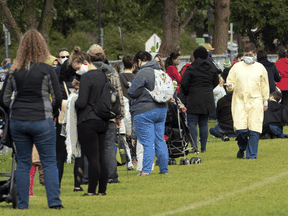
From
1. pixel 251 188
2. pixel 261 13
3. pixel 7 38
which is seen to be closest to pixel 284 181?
pixel 251 188

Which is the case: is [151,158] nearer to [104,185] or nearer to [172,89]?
[172,89]

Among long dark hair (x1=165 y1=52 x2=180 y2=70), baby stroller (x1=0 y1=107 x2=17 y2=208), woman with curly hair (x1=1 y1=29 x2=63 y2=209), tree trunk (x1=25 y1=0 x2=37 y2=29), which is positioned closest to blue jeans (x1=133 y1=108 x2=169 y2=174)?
baby stroller (x1=0 y1=107 x2=17 y2=208)

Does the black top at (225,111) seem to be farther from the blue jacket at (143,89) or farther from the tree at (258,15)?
the tree at (258,15)

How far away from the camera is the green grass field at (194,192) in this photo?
24.7ft

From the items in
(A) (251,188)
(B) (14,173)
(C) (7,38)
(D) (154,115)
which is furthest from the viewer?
(C) (7,38)

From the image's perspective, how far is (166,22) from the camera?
28562mm

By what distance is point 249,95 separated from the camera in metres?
12.5

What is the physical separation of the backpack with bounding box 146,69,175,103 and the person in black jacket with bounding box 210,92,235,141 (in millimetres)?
6342

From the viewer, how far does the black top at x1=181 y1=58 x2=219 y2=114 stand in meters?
13.9

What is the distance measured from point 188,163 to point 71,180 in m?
2.43

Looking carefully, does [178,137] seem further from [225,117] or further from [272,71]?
[272,71]

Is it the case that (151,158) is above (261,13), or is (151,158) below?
below

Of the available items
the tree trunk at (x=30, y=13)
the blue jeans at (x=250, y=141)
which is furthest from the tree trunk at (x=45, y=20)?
the blue jeans at (x=250, y=141)

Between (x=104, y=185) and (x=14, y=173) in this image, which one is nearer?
(x=14, y=173)
